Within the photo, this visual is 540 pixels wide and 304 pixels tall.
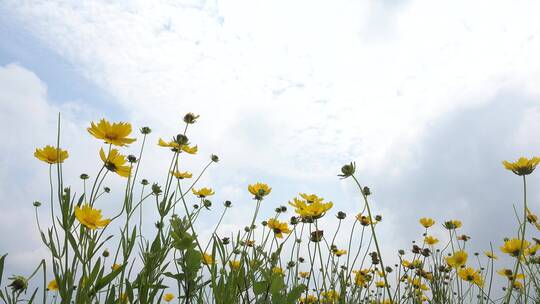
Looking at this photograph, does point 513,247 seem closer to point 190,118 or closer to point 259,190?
point 259,190

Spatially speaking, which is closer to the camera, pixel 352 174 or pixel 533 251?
pixel 352 174

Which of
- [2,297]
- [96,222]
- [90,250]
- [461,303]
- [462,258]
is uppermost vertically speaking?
[462,258]

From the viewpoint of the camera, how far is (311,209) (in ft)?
6.10

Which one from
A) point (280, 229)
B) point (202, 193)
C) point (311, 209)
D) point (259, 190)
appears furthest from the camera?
point (202, 193)

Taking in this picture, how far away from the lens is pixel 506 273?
3.39 m

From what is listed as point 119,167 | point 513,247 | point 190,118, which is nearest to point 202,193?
point 190,118

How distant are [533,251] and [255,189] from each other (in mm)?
1978

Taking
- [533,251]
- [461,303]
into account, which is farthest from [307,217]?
[533,251]

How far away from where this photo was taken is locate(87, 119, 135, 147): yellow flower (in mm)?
Answer: 1542

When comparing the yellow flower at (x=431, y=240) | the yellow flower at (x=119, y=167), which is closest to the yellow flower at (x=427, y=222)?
the yellow flower at (x=431, y=240)

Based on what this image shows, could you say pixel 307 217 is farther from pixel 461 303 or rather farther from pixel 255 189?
pixel 461 303

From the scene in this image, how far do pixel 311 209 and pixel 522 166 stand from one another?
900mm

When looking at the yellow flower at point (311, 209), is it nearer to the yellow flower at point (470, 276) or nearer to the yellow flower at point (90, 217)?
the yellow flower at point (90, 217)

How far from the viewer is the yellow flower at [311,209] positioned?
1.81 metres
